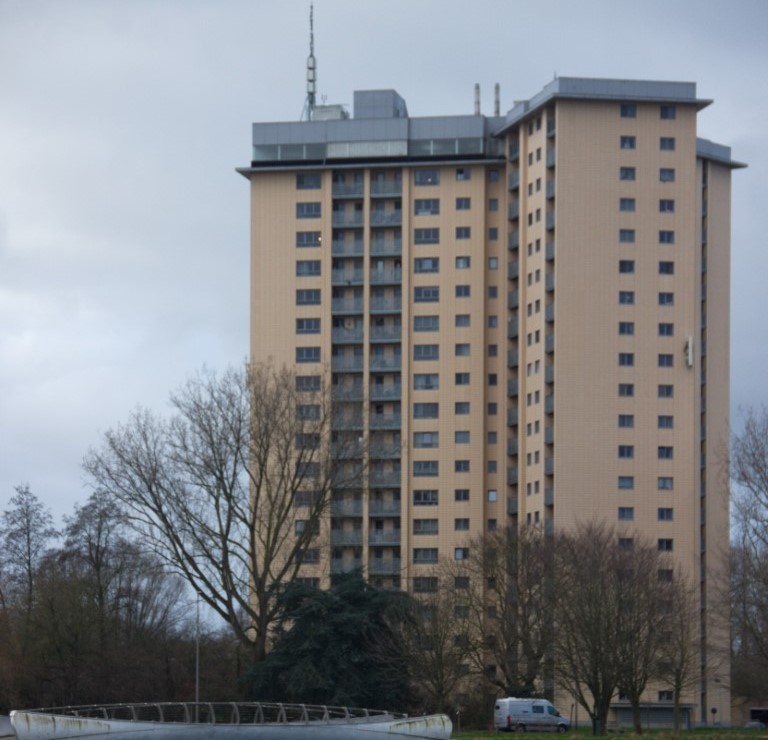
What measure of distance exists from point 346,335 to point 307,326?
3.61 metres

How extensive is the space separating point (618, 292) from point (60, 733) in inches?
3484

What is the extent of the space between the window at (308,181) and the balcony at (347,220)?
3242mm

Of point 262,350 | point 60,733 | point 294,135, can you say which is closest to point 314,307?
point 262,350

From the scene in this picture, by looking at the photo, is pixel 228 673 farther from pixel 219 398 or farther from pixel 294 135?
pixel 294 135

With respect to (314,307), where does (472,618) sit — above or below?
below

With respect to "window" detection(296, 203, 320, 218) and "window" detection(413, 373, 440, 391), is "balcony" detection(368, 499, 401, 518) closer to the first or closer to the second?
"window" detection(413, 373, 440, 391)

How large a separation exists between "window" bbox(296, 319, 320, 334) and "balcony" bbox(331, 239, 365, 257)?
6398 mm

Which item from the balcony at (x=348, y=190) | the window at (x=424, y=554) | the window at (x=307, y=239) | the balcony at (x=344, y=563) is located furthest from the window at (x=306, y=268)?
the window at (x=424, y=554)

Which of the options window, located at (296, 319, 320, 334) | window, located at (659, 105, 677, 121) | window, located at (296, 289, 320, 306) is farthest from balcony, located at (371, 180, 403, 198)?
Answer: window, located at (659, 105, 677, 121)

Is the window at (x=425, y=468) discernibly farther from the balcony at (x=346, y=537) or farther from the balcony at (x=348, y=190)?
the balcony at (x=348, y=190)

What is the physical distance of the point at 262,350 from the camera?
151 meters

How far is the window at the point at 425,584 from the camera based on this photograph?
117m

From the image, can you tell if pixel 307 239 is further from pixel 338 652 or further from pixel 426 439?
pixel 338 652

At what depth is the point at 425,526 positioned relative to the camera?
148m
